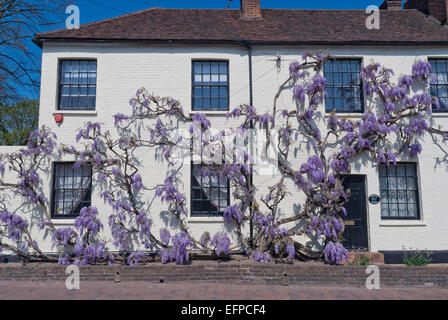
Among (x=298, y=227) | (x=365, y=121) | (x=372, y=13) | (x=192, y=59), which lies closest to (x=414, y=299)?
(x=298, y=227)

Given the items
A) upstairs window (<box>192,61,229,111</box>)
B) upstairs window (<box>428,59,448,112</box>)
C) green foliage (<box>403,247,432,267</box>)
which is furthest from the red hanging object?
upstairs window (<box>428,59,448,112</box>)

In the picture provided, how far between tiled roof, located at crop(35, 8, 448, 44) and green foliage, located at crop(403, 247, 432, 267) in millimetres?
6522

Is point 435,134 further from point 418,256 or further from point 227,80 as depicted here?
point 227,80

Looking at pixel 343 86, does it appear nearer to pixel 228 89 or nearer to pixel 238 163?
pixel 228 89

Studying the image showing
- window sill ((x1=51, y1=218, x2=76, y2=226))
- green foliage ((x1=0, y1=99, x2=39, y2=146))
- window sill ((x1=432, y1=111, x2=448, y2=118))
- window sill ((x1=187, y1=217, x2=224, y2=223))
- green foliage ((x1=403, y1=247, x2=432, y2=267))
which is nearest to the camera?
green foliage ((x1=403, y1=247, x2=432, y2=267))

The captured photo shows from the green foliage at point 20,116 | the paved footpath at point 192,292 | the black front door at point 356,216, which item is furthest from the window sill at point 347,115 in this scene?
the green foliage at point 20,116

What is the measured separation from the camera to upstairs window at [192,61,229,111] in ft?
35.6

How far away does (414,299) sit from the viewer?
718cm

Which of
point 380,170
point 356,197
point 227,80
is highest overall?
point 227,80

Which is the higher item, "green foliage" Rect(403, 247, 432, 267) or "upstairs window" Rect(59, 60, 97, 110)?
"upstairs window" Rect(59, 60, 97, 110)

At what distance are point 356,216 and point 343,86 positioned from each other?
418cm

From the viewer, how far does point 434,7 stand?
42.5 ft

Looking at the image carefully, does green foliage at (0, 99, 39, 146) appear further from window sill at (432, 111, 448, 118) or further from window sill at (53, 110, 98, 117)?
window sill at (432, 111, 448, 118)

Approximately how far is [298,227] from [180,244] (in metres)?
3.59
